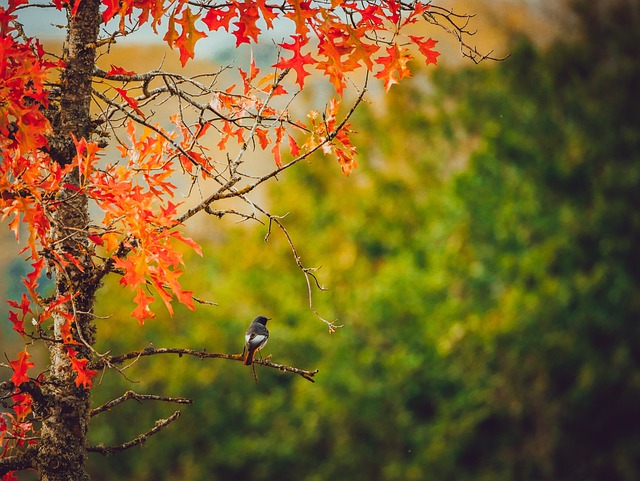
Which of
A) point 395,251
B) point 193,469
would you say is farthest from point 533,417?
point 193,469

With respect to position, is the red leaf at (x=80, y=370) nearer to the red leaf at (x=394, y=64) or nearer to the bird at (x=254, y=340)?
the bird at (x=254, y=340)

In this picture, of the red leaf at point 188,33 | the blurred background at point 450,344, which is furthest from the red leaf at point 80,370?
the blurred background at point 450,344

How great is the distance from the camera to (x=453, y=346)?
58.4 ft

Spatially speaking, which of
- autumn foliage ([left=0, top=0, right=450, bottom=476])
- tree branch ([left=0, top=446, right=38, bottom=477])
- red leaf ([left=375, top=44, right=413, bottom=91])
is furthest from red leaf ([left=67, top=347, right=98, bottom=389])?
red leaf ([left=375, top=44, right=413, bottom=91])

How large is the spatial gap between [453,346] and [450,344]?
215 millimetres

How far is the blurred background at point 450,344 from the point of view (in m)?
17.3

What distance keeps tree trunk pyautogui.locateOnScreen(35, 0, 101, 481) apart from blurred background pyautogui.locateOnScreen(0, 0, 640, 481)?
45.7 feet

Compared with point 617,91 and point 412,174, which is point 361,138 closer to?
point 412,174

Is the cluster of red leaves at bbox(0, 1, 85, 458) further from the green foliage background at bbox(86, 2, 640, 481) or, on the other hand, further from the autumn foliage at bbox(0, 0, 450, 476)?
the green foliage background at bbox(86, 2, 640, 481)

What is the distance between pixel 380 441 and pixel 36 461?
1527cm

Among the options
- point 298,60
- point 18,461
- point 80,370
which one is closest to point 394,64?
point 298,60

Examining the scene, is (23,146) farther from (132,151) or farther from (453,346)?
(453,346)

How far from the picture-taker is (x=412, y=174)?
84.1 feet

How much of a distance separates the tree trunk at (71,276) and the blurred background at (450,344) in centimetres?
1394
